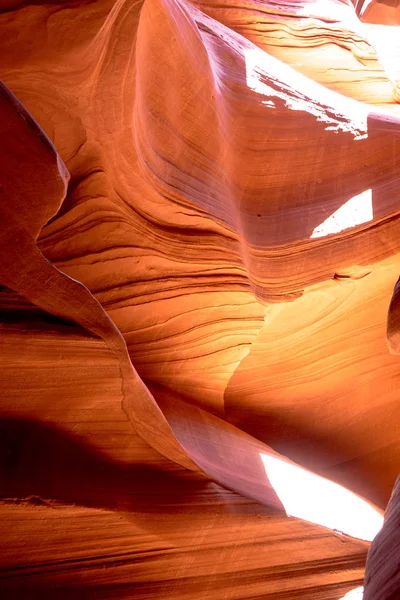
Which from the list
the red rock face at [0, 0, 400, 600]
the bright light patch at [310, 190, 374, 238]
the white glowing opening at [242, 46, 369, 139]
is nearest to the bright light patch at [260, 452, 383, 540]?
the red rock face at [0, 0, 400, 600]

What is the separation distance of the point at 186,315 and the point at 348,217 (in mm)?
1409

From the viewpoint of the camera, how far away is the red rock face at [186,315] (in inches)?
113

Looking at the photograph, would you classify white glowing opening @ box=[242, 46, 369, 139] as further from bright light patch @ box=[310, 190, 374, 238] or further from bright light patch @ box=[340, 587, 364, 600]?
bright light patch @ box=[340, 587, 364, 600]

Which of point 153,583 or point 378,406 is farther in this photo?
point 378,406

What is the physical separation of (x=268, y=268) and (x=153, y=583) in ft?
7.24

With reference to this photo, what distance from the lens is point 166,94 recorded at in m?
3.96

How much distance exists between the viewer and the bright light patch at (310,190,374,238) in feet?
14.3

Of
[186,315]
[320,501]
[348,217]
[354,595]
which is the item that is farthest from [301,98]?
[354,595]

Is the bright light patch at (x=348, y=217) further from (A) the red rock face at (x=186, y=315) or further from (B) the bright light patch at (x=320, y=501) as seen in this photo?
(B) the bright light patch at (x=320, y=501)

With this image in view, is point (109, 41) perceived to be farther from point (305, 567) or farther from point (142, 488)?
point (305, 567)

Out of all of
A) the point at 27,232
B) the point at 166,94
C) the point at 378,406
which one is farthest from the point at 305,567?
the point at 166,94

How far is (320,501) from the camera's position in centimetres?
409

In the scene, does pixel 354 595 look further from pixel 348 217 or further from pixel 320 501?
pixel 348 217

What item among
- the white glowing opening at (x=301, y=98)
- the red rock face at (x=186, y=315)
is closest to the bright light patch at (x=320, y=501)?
the red rock face at (x=186, y=315)
